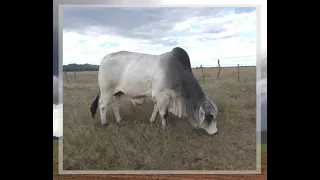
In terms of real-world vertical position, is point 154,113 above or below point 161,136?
above

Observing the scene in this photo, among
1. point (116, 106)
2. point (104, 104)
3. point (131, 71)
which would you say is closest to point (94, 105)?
point (104, 104)

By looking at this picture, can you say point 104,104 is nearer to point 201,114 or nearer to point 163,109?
point 163,109

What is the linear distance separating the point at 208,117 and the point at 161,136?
47cm

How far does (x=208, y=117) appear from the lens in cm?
338

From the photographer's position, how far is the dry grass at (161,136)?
10.9 ft

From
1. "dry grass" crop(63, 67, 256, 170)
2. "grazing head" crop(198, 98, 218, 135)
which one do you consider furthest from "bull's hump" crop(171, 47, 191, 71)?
"grazing head" crop(198, 98, 218, 135)

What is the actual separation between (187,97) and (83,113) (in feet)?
3.23

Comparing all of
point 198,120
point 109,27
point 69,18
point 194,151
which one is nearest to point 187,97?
point 198,120

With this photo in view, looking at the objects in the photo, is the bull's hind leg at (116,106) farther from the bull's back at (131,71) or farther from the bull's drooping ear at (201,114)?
the bull's drooping ear at (201,114)

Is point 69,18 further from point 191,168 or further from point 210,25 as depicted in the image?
point 191,168

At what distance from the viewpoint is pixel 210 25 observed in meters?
3.41

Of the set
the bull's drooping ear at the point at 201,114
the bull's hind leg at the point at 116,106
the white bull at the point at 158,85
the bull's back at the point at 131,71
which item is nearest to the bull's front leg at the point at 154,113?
the white bull at the point at 158,85

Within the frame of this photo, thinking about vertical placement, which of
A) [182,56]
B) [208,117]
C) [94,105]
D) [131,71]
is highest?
[182,56]

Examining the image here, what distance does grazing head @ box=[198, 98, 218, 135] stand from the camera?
3373 millimetres
